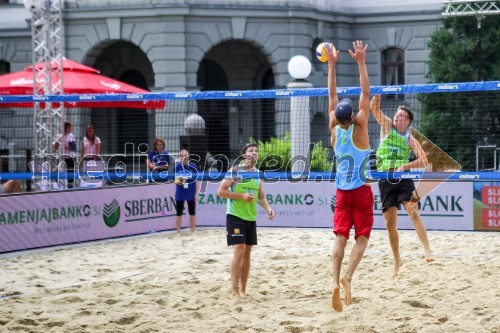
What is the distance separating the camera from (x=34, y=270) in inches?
463

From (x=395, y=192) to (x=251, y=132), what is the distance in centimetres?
1444

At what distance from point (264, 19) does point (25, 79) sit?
9.24 meters

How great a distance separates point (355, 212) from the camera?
28.4 feet

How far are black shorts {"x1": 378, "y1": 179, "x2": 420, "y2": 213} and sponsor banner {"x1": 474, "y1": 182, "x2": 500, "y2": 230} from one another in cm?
418

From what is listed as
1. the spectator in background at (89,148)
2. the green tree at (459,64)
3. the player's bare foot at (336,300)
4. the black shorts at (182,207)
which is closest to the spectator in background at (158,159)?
the black shorts at (182,207)

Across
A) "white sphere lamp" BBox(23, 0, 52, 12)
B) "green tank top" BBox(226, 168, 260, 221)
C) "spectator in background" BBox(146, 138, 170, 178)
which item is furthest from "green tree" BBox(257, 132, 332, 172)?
"green tank top" BBox(226, 168, 260, 221)

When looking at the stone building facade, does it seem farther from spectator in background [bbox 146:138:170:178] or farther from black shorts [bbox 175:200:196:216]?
black shorts [bbox 175:200:196:216]

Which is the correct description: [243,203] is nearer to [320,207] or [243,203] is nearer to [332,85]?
[332,85]

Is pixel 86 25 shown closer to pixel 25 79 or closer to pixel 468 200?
pixel 25 79

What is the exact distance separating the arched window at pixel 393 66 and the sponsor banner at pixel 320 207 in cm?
1290

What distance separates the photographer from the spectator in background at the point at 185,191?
15125mm

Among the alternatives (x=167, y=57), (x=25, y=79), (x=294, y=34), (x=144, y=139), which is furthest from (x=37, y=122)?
(x=294, y=34)

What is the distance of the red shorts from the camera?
862cm

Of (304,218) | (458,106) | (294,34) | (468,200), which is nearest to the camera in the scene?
(468,200)
